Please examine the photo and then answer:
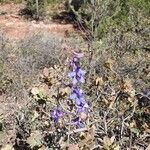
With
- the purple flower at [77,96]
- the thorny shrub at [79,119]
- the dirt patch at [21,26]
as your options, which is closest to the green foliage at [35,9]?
the dirt patch at [21,26]

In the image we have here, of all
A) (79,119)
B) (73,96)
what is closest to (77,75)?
(73,96)

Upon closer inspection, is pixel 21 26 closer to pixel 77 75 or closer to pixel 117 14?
pixel 117 14

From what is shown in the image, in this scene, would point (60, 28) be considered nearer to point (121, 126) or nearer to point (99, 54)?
point (99, 54)

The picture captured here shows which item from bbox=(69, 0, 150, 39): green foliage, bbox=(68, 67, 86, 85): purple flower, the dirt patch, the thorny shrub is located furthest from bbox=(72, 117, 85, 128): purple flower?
the dirt patch

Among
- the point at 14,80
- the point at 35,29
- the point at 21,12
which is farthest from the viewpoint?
the point at 21,12

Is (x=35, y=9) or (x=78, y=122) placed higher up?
(x=78, y=122)

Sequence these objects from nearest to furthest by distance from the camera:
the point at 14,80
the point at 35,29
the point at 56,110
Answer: the point at 56,110 < the point at 14,80 < the point at 35,29

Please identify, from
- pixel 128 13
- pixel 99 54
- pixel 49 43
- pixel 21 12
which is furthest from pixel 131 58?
pixel 21 12

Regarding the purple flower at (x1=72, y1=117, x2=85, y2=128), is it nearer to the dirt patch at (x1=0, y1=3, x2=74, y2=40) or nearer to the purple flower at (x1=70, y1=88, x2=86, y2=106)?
the purple flower at (x1=70, y1=88, x2=86, y2=106)

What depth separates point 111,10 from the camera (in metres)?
10.4

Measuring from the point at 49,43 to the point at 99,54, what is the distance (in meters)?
1.04

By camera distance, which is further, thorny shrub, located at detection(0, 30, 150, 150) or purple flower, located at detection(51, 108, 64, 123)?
purple flower, located at detection(51, 108, 64, 123)

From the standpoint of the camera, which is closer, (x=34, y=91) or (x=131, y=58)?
(x=34, y=91)

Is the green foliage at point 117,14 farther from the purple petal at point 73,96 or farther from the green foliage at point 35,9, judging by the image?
the purple petal at point 73,96
